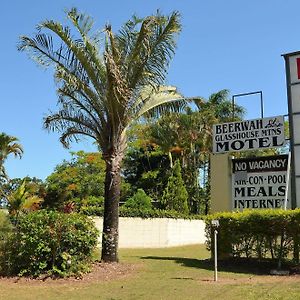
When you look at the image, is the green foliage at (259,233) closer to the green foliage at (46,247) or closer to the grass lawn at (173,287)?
the grass lawn at (173,287)

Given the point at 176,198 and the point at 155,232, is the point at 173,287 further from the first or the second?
the point at 176,198

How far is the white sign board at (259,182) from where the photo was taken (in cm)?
1544

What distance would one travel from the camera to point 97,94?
14109 millimetres

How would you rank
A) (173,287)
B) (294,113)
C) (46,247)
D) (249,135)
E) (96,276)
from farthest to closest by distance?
(249,135) < (294,113) < (96,276) < (46,247) < (173,287)

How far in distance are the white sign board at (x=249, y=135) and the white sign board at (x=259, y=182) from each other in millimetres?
473

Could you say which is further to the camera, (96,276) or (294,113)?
(294,113)

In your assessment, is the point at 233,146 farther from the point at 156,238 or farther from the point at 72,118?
the point at 156,238

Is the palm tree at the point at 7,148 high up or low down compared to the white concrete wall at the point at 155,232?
up

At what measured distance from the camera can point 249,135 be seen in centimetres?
1622

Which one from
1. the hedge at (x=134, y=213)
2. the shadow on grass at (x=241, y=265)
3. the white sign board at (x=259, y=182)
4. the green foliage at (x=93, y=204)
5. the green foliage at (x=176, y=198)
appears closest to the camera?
the shadow on grass at (x=241, y=265)

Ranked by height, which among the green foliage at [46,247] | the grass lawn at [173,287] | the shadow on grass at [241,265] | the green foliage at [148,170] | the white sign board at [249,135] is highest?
the green foliage at [148,170]

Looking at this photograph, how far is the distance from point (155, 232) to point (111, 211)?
11.8m

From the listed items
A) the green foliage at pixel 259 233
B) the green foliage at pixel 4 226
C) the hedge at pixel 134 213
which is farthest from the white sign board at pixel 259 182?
the hedge at pixel 134 213

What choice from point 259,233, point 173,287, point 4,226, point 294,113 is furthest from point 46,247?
point 294,113
